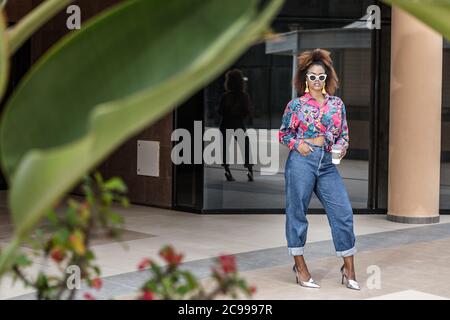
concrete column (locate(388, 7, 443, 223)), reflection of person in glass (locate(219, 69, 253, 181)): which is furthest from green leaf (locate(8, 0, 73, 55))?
reflection of person in glass (locate(219, 69, 253, 181))

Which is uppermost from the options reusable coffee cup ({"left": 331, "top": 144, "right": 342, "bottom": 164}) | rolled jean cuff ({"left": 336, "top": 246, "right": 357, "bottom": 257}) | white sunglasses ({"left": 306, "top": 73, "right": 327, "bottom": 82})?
white sunglasses ({"left": 306, "top": 73, "right": 327, "bottom": 82})

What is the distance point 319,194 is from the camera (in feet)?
22.2

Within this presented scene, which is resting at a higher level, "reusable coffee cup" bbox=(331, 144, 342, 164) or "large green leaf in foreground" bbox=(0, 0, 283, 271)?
"large green leaf in foreground" bbox=(0, 0, 283, 271)

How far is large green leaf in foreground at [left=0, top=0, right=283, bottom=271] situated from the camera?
92 cm

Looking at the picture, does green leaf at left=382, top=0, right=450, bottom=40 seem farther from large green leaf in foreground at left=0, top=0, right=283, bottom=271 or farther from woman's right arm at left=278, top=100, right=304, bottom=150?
woman's right arm at left=278, top=100, right=304, bottom=150

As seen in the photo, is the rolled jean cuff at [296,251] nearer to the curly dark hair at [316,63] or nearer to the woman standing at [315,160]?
the woman standing at [315,160]

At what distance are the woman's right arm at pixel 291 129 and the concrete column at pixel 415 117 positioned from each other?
3.83m

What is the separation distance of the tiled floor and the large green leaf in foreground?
4230 mm

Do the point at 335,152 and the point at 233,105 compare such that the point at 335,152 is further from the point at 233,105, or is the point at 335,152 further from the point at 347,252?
the point at 233,105

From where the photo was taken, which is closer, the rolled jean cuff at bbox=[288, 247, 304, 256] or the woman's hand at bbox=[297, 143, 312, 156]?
the woman's hand at bbox=[297, 143, 312, 156]

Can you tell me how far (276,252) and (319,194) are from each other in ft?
5.44

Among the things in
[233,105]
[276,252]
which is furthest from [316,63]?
[233,105]

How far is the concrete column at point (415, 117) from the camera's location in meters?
10.1
